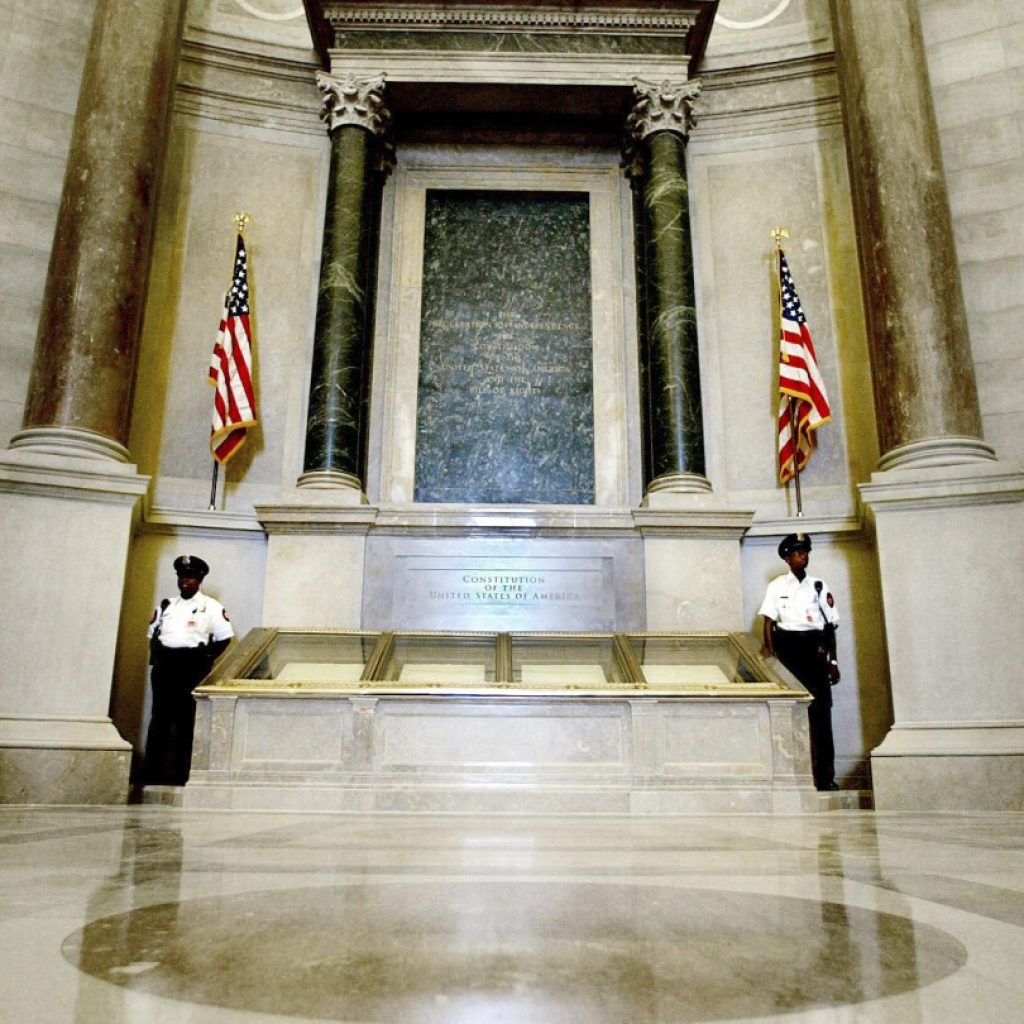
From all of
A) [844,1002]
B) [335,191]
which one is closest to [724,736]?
[844,1002]

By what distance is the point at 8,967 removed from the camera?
1.31m

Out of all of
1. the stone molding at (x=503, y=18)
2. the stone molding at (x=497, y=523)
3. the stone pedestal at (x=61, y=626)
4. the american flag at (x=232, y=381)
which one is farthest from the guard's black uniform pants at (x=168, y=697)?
the stone molding at (x=503, y=18)

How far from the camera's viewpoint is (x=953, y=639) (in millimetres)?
6895

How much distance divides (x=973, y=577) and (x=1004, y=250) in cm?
428

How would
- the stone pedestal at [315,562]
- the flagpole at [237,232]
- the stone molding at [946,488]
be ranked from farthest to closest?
the flagpole at [237,232]
the stone pedestal at [315,562]
the stone molding at [946,488]

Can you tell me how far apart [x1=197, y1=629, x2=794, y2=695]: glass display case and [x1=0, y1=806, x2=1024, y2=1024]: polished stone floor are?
2674 millimetres

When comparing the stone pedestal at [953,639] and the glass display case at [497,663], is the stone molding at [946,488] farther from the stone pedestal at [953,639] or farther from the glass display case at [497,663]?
the glass display case at [497,663]

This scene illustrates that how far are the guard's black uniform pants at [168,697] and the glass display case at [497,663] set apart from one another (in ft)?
1.81

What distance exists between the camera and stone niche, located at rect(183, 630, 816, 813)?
222 inches

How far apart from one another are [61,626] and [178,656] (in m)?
0.87

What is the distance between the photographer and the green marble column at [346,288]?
9445mm

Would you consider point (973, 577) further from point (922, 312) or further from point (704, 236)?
point (704, 236)

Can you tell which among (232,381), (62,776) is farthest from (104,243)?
(62,776)

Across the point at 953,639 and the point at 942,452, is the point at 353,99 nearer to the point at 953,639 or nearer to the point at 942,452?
the point at 942,452
